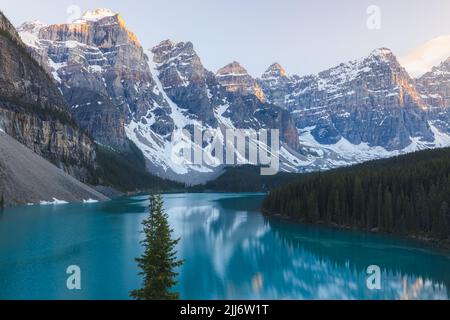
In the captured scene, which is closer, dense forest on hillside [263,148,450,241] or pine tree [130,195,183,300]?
pine tree [130,195,183,300]

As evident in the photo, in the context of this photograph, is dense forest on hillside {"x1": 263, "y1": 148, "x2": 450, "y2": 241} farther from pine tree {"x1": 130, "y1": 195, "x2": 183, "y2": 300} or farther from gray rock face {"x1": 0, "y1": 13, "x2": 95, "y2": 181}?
gray rock face {"x1": 0, "y1": 13, "x2": 95, "y2": 181}

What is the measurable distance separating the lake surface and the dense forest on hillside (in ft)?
17.4

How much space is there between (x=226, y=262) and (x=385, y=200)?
39.1 meters

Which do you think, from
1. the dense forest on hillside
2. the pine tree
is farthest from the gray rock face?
the pine tree

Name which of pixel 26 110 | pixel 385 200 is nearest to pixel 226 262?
pixel 385 200

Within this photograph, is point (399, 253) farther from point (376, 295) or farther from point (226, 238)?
point (226, 238)

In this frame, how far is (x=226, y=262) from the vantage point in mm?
54969

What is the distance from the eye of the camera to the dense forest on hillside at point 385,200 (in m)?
73.2

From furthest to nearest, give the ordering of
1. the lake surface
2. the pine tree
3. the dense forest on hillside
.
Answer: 1. the dense forest on hillside
2. the lake surface
3. the pine tree

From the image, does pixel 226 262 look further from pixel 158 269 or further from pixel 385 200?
pixel 385 200

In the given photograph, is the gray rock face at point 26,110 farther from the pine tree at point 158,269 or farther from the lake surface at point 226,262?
the pine tree at point 158,269

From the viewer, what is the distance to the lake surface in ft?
131
